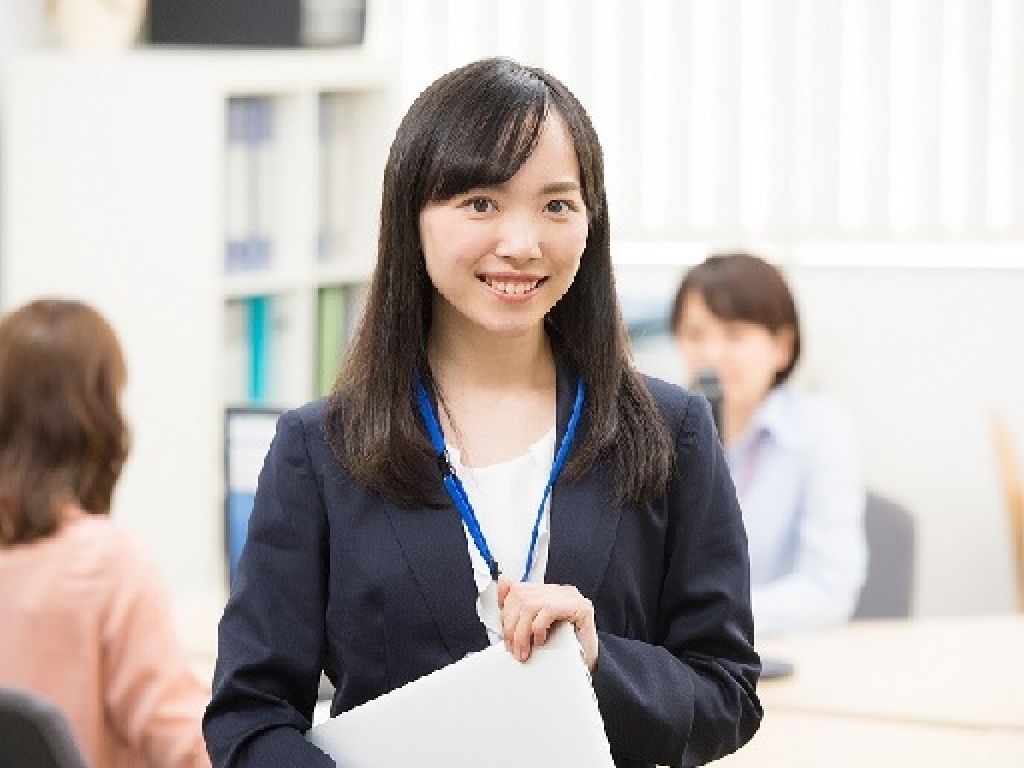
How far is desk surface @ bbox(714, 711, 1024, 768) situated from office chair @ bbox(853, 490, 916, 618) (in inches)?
39.0

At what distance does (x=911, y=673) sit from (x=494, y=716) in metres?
1.93

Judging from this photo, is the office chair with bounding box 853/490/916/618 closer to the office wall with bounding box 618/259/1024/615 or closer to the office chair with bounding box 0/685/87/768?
the office wall with bounding box 618/259/1024/615

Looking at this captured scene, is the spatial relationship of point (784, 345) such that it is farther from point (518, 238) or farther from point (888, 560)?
point (518, 238)

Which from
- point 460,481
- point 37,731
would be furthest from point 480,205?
point 37,731

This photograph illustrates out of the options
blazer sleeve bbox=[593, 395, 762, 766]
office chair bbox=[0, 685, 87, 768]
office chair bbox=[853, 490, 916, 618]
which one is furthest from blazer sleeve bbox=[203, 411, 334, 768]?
office chair bbox=[853, 490, 916, 618]

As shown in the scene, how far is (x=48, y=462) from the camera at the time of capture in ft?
8.92

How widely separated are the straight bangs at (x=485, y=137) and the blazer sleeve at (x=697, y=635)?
28 centimetres

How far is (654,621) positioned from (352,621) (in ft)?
0.81

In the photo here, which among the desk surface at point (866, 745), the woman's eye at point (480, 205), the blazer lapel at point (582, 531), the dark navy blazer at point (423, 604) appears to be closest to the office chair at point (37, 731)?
the dark navy blazer at point (423, 604)

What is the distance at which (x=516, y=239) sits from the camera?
1520mm

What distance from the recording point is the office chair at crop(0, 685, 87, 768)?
1.98 meters

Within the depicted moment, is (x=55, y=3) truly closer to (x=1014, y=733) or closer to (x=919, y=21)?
(x=919, y=21)

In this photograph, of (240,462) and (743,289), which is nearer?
(240,462)

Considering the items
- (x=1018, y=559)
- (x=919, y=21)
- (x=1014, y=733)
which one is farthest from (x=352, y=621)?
(x=919, y=21)
